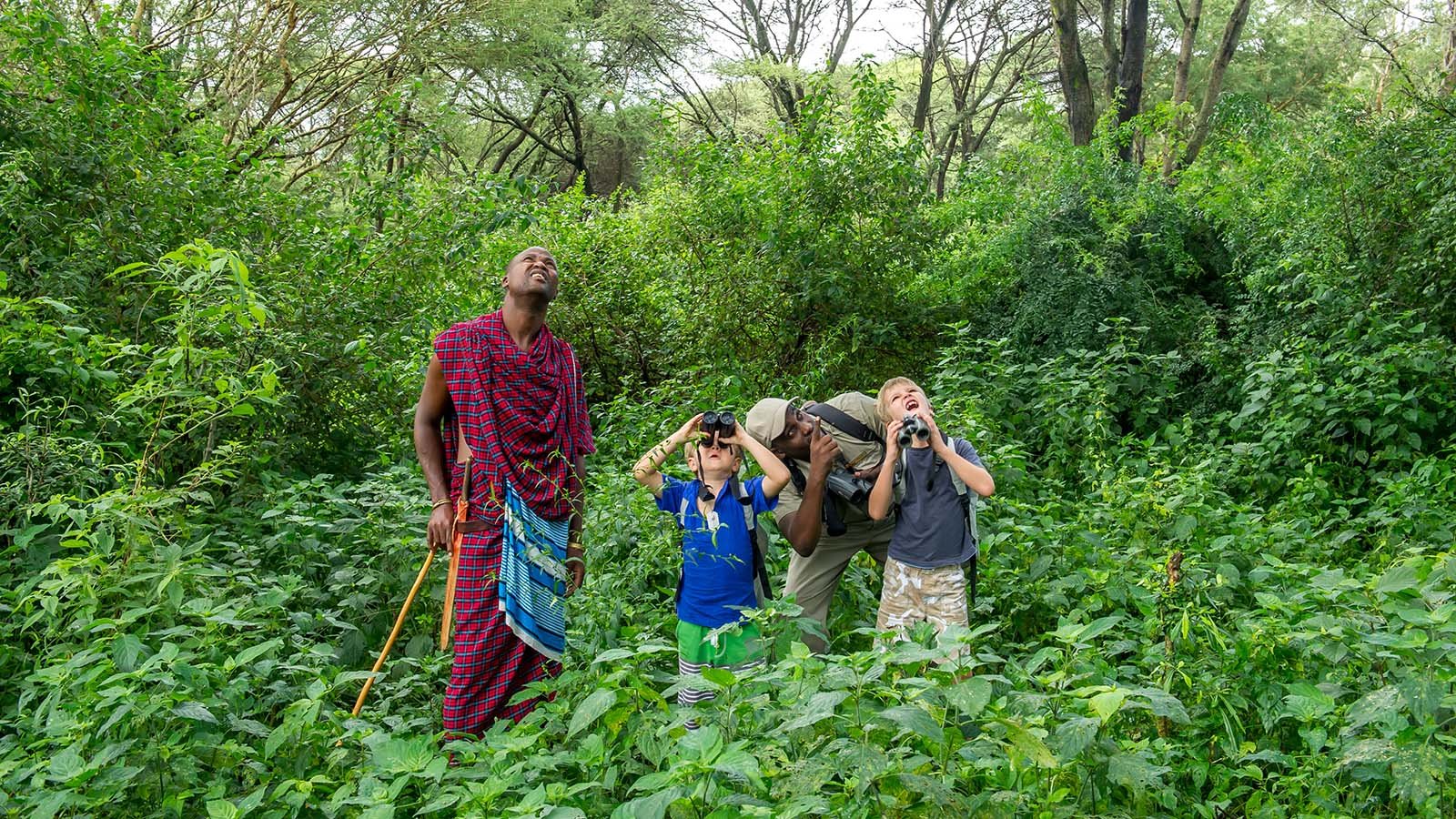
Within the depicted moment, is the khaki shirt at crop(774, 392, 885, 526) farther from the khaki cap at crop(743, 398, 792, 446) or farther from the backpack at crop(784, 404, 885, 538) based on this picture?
the khaki cap at crop(743, 398, 792, 446)

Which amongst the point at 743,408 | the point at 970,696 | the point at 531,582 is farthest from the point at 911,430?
the point at 743,408

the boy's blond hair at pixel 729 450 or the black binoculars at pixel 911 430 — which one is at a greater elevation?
the black binoculars at pixel 911 430

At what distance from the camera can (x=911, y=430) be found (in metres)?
3.59

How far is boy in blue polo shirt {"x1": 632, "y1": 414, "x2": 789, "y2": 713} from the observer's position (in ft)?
11.1

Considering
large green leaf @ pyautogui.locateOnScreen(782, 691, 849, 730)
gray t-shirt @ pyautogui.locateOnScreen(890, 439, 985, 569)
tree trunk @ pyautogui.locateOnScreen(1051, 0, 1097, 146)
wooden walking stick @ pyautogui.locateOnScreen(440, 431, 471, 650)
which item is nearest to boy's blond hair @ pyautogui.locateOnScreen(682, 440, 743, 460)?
gray t-shirt @ pyautogui.locateOnScreen(890, 439, 985, 569)

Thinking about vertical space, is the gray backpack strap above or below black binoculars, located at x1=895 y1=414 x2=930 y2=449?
below

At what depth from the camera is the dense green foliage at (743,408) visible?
246cm

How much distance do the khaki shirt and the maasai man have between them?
2.46ft

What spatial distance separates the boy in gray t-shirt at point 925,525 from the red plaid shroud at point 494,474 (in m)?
1.15

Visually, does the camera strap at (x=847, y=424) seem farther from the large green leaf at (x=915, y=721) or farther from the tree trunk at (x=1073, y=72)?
the tree trunk at (x=1073, y=72)

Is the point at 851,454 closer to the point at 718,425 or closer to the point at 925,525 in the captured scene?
the point at 925,525

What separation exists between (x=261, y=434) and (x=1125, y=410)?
5.59m

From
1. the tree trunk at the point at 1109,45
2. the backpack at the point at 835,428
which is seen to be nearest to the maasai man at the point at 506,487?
the backpack at the point at 835,428

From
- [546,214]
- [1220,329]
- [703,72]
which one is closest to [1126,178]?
[1220,329]
